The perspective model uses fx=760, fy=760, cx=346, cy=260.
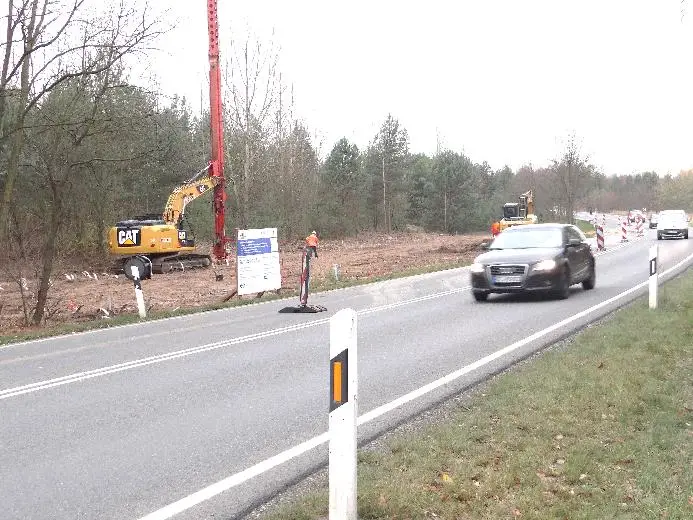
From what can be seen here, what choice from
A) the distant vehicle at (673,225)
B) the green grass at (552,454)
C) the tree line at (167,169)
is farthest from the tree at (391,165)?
the green grass at (552,454)

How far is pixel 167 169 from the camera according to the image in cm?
4028

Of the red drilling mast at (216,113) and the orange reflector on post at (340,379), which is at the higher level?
the red drilling mast at (216,113)

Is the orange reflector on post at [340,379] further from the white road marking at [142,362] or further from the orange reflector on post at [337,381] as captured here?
the white road marking at [142,362]

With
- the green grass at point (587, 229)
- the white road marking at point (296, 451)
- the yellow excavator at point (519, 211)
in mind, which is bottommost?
the white road marking at point (296, 451)

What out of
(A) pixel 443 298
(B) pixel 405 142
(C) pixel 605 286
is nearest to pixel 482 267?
(A) pixel 443 298

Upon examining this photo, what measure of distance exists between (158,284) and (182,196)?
16.2 ft

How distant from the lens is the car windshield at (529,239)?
16.5 metres

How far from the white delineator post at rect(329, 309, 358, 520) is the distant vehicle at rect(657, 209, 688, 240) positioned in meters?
45.6

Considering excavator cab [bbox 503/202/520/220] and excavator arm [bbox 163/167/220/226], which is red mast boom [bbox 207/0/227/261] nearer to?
excavator arm [bbox 163/167/220/226]

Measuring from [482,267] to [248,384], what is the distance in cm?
840

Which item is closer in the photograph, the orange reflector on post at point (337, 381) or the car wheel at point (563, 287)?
the orange reflector on post at point (337, 381)

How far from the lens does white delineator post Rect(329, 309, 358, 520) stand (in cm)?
393

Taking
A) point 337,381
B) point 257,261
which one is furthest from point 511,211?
point 337,381

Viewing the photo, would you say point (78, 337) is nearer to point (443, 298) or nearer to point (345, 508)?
point (443, 298)
